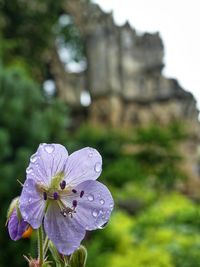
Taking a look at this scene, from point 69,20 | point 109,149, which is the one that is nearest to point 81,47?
point 69,20

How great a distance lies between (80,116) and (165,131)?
4012 millimetres

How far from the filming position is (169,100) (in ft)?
54.5

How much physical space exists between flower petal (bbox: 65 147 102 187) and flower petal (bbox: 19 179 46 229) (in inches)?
2.1

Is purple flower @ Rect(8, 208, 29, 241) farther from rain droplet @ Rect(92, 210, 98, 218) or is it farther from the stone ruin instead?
the stone ruin

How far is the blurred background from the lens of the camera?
16.6 feet

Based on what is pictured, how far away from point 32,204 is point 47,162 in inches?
2.4

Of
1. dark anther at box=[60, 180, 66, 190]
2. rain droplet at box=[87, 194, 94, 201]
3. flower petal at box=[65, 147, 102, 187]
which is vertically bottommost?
rain droplet at box=[87, 194, 94, 201]

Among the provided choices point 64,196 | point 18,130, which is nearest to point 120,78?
point 18,130

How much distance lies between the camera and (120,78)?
17.2 meters

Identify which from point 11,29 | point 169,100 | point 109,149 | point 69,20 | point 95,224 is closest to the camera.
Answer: point 95,224

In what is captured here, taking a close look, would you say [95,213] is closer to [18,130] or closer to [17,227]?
[17,227]

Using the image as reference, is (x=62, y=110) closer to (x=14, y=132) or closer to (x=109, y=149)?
(x=14, y=132)

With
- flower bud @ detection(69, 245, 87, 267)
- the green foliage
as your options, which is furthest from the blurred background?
flower bud @ detection(69, 245, 87, 267)

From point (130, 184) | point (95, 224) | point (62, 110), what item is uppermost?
point (95, 224)
